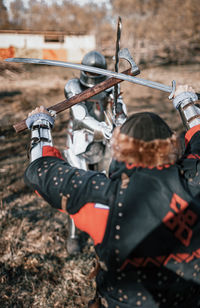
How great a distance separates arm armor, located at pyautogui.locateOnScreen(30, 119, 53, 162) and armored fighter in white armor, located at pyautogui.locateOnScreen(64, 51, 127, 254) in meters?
1.35

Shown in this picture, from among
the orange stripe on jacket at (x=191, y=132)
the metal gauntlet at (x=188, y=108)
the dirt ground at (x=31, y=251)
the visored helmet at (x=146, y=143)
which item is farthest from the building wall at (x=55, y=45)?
the visored helmet at (x=146, y=143)

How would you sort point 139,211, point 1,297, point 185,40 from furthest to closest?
point 185,40 < point 1,297 < point 139,211

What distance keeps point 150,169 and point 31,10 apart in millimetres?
33387

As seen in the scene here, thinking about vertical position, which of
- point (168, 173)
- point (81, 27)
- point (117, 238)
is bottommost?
point (117, 238)

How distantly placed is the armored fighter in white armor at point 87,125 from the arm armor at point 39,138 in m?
1.35

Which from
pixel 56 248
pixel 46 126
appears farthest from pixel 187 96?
pixel 56 248

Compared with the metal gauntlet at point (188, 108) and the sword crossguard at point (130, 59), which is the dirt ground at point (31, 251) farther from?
the metal gauntlet at point (188, 108)

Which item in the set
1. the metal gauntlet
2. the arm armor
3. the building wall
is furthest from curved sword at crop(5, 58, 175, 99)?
the building wall

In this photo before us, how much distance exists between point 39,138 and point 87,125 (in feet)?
5.20

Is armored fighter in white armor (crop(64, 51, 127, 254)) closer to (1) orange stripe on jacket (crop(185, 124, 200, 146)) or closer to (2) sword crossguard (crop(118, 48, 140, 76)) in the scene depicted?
(2) sword crossguard (crop(118, 48, 140, 76))

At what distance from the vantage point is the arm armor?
62.4 inches

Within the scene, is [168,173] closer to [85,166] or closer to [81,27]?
[85,166]

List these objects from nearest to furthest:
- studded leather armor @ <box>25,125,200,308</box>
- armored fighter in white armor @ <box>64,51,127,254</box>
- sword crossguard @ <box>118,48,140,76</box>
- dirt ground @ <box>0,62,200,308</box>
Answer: studded leather armor @ <box>25,125,200,308</box>
sword crossguard @ <box>118,48,140,76</box>
dirt ground @ <box>0,62,200,308</box>
armored fighter in white armor @ <box>64,51,127,254</box>

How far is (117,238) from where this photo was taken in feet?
4.02
